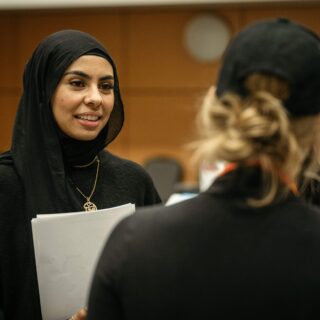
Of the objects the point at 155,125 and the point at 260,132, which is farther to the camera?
the point at 155,125

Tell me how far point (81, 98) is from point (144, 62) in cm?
369

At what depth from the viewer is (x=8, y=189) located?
140 cm

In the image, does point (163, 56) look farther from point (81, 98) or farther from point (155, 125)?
point (81, 98)

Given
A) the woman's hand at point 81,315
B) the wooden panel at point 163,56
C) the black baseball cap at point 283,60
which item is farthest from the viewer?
the wooden panel at point 163,56

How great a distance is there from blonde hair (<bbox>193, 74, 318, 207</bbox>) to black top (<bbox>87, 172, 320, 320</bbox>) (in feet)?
0.11

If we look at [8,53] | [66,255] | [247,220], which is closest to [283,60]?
[247,220]

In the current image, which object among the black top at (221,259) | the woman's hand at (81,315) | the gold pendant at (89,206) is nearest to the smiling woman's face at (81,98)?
the gold pendant at (89,206)

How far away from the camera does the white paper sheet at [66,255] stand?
49.7 inches

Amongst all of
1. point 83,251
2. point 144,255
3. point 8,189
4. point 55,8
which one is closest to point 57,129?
point 8,189

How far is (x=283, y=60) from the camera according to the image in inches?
28.6

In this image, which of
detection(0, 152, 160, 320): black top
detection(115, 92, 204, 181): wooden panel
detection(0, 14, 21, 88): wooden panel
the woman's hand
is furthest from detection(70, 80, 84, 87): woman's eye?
detection(0, 14, 21, 88): wooden panel

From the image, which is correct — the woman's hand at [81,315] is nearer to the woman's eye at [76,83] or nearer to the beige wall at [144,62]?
Answer: the woman's eye at [76,83]

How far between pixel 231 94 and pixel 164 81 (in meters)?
4.40

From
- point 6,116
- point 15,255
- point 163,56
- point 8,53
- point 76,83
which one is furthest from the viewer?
point 6,116
